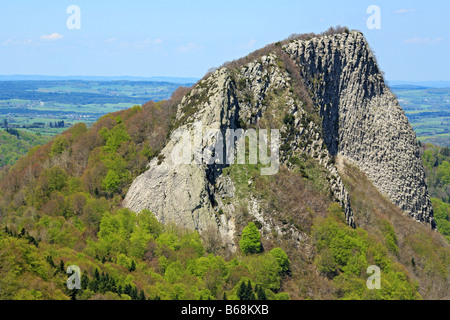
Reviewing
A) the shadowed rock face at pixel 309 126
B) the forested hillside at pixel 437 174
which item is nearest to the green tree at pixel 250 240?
the shadowed rock face at pixel 309 126

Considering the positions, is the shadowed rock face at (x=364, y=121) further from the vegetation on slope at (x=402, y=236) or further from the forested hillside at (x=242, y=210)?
the vegetation on slope at (x=402, y=236)

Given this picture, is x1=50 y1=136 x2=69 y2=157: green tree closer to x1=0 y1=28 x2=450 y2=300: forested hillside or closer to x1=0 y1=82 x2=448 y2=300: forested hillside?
x1=0 y1=28 x2=450 y2=300: forested hillside

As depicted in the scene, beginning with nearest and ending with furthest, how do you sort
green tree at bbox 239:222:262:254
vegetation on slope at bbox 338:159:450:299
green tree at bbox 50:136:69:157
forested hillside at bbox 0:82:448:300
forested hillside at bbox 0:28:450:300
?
forested hillside at bbox 0:82:448:300
forested hillside at bbox 0:28:450:300
green tree at bbox 239:222:262:254
vegetation on slope at bbox 338:159:450:299
green tree at bbox 50:136:69:157

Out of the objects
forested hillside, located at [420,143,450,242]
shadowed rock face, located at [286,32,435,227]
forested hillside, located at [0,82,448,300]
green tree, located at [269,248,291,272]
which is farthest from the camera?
forested hillside, located at [420,143,450,242]

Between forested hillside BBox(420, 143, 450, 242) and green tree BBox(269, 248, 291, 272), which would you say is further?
forested hillside BBox(420, 143, 450, 242)

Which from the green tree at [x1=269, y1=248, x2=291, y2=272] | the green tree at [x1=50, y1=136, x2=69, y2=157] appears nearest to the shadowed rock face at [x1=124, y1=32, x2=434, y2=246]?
the green tree at [x1=269, y1=248, x2=291, y2=272]

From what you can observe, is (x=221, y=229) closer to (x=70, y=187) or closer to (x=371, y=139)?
(x=70, y=187)

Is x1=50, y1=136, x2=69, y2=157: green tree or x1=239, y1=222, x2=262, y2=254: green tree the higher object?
x1=50, y1=136, x2=69, y2=157: green tree
